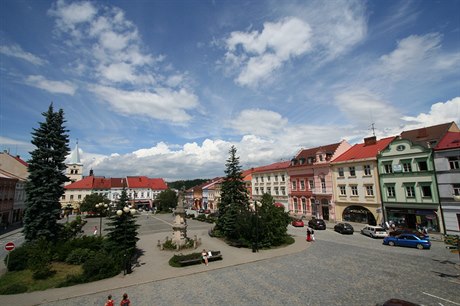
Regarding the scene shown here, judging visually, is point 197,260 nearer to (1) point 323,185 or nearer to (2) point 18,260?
(2) point 18,260

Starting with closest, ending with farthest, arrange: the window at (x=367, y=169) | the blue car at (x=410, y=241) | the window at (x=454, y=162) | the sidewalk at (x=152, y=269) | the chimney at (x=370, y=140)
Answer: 1. the sidewalk at (x=152, y=269)
2. the blue car at (x=410, y=241)
3. the window at (x=454, y=162)
4. the window at (x=367, y=169)
5. the chimney at (x=370, y=140)

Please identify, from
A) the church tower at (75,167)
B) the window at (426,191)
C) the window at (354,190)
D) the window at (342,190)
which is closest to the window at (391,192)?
the window at (426,191)

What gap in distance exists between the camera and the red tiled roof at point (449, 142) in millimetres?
26656

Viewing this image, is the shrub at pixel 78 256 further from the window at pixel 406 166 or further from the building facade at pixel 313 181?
the window at pixel 406 166

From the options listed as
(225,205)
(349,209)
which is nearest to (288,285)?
(225,205)

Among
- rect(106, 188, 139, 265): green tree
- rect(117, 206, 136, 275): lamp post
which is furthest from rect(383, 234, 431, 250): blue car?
rect(106, 188, 139, 265): green tree

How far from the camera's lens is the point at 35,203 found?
21.9m

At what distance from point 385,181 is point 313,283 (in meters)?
24.8

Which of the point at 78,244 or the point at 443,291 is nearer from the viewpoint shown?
the point at 443,291

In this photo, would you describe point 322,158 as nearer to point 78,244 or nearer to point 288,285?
point 288,285

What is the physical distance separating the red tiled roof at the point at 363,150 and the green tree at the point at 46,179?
37858mm

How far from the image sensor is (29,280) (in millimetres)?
15727

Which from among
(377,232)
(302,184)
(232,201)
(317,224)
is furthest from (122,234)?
(302,184)

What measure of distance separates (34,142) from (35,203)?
19.4ft
